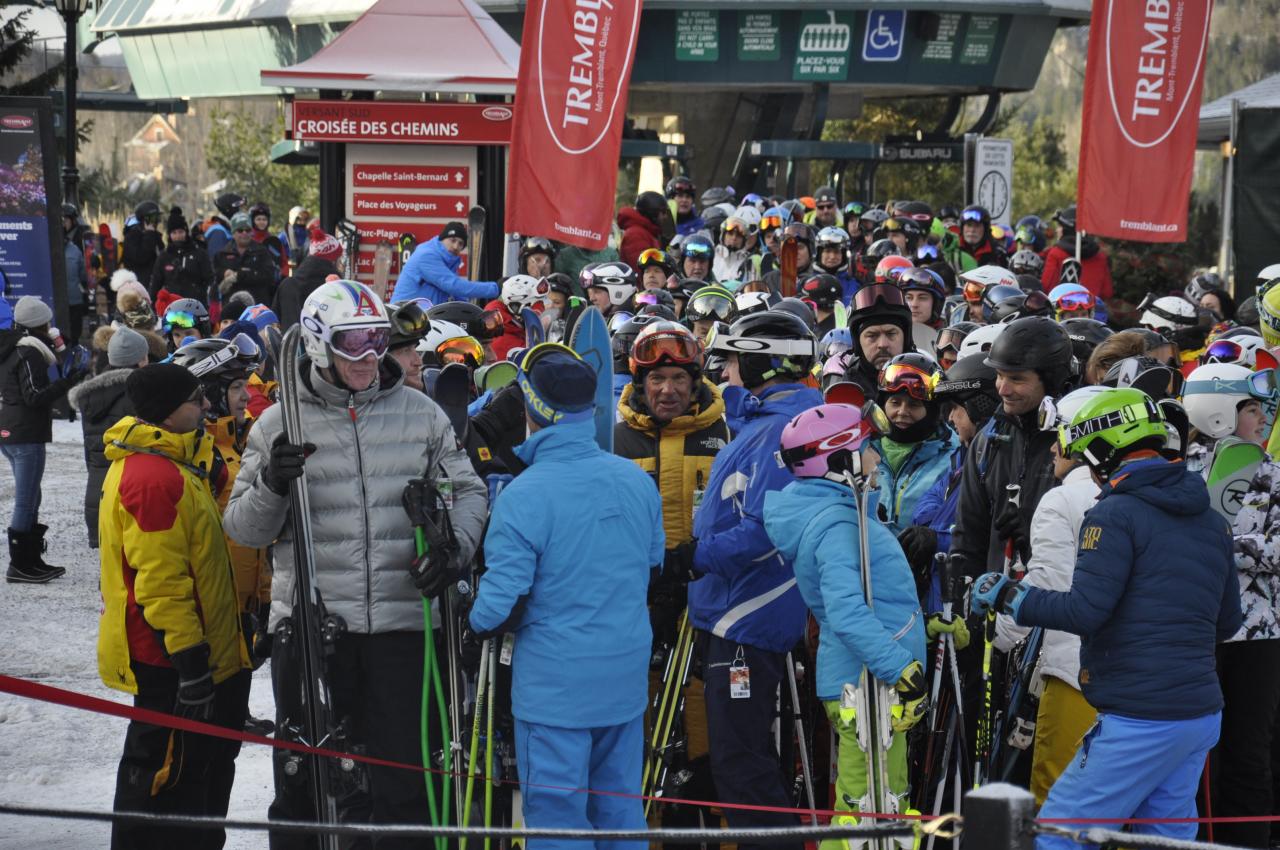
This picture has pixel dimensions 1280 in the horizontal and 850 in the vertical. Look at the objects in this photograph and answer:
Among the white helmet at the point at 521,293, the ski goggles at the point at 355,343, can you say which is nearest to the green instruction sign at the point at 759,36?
the white helmet at the point at 521,293

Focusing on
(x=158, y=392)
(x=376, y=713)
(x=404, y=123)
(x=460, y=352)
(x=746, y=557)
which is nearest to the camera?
(x=376, y=713)

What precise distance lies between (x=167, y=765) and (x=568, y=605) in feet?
5.55

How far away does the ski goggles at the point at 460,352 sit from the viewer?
7.38m

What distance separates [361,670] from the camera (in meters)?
5.38

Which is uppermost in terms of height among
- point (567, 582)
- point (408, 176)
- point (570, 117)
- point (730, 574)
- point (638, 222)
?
point (570, 117)

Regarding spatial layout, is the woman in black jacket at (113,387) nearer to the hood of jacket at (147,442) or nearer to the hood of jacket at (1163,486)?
the hood of jacket at (147,442)

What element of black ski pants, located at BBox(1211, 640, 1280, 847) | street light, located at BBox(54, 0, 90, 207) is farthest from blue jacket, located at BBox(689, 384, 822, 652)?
street light, located at BBox(54, 0, 90, 207)

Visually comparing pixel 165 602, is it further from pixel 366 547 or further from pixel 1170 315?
pixel 1170 315

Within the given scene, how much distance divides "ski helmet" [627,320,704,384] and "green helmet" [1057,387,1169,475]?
66.4 inches

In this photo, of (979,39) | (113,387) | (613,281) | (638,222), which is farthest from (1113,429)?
(979,39)

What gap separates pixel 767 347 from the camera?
5.98 m

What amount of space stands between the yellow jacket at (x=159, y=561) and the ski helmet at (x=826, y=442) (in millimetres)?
2080

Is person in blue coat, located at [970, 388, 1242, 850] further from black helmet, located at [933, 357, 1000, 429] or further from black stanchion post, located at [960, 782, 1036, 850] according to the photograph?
black stanchion post, located at [960, 782, 1036, 850]

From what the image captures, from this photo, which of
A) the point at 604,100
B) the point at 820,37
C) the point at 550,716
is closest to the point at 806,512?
the point at 550,716
